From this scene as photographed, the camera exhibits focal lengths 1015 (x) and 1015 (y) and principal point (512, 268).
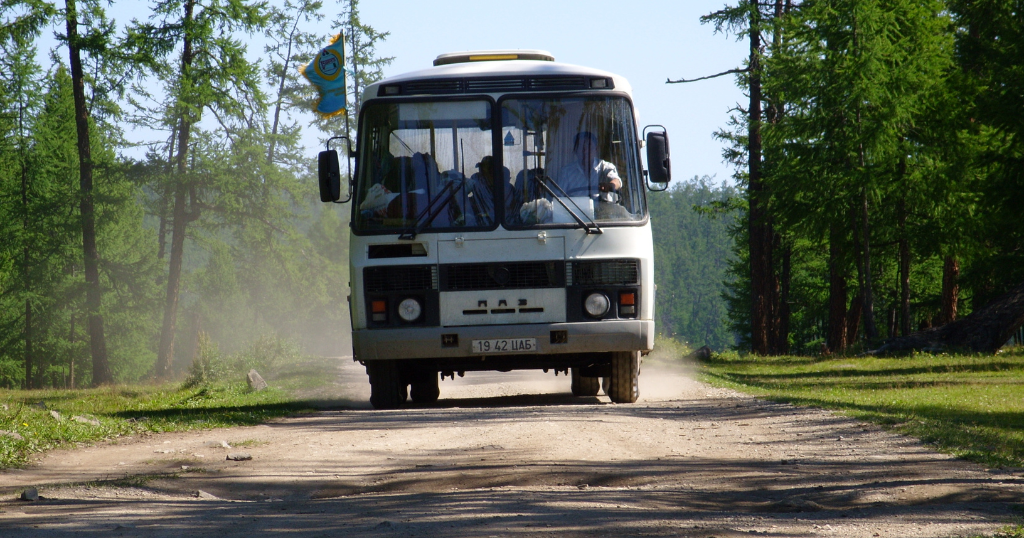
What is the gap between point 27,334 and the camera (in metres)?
41.1

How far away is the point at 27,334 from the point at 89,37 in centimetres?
1846

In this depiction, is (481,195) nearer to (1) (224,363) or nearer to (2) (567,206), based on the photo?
(2) (567,206)

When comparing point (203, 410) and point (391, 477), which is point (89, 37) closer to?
point (203, 410)

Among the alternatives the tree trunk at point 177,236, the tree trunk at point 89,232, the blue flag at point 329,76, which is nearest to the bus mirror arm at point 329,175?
the tree trunk at point 89,232

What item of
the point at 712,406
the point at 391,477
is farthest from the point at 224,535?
the point at 712,406

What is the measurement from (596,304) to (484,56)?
3587 millimetres

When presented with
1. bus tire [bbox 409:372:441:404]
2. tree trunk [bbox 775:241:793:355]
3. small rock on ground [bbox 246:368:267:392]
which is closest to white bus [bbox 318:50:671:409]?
bus tire [bbox 409:372:441:404]

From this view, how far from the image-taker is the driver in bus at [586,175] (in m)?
10.5

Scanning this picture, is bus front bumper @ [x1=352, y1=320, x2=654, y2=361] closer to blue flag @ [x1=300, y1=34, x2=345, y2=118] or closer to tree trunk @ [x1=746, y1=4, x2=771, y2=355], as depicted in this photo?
tree trunk @ [x1=746, y1=4, x2=771, y2=355]

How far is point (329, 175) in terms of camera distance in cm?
1048

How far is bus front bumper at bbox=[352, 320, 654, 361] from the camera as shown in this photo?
1034 cm

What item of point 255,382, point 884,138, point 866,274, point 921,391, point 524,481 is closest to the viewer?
point 524,481

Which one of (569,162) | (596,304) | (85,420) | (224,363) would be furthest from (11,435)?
(224,363)

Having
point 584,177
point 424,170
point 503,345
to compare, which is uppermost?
point 424,170
